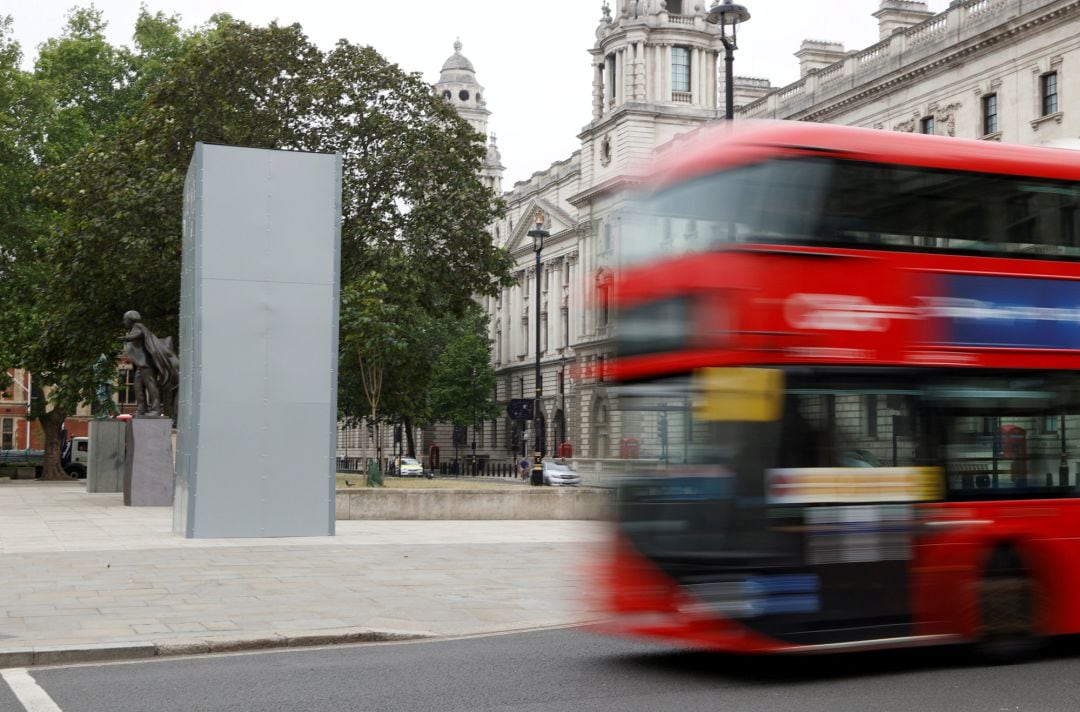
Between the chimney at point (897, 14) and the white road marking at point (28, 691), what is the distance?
56392mm

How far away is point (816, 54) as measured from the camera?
6944 centimetres

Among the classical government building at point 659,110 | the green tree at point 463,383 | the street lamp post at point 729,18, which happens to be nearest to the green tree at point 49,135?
the classical government building at point 659,110

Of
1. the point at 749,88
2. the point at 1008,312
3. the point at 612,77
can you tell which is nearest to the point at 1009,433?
the point at 1008,312

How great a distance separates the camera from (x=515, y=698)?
8391 millimetres

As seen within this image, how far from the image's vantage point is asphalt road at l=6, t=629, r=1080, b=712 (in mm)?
8188

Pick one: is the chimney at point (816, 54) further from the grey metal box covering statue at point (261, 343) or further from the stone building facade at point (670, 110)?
the grey metal box covering statue at point (261, 343)

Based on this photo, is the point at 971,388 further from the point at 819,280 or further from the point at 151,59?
the point at 151,59

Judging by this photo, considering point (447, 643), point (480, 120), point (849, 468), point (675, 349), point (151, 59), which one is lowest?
point (447, 643)

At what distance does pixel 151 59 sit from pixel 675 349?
44.7 metres

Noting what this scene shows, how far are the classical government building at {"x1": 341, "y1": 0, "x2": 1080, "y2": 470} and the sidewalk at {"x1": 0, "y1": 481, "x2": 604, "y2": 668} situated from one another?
92.6 inches

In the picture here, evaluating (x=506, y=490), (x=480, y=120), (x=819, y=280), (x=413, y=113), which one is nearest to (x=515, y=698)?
(x=819, y=280)

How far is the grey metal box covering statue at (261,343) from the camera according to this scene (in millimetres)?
19375

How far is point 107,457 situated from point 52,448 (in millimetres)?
19422

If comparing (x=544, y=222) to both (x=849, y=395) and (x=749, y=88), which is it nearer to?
(x=749, y=88)
